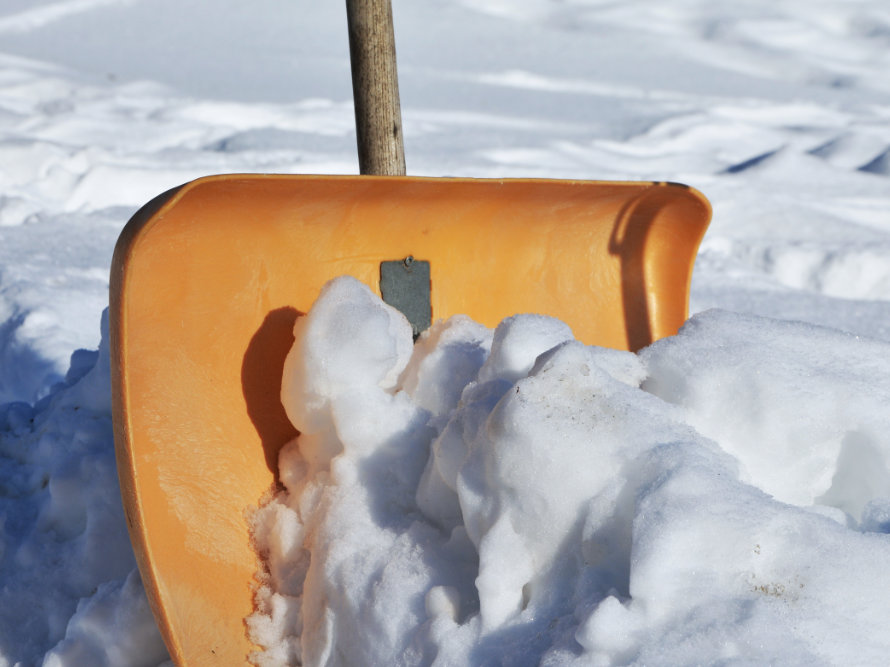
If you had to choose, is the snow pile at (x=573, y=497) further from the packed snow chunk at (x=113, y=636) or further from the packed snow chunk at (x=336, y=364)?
the packed snow chunk at (x=113, y=636)

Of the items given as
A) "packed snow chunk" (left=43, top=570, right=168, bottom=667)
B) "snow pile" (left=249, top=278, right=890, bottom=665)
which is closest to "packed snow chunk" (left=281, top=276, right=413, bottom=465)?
"snow pile" (left=249, top=278, right=890, bottom=665)

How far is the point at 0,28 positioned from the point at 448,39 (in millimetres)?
4175

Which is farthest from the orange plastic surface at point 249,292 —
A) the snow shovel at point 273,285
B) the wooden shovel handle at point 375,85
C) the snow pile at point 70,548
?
the wooden shovel handle at point 375,85

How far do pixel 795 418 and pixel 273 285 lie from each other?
89 centimetres

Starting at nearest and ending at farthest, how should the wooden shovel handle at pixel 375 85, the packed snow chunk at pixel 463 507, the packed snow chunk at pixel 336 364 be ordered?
the packed snow chunk at pixel 463 507 < the packed snow chunk at pixel 336 364 < the wooden shovel handle at pixel 375 85

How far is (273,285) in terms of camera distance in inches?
63.7

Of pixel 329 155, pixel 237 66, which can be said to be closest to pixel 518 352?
pixel 329 155

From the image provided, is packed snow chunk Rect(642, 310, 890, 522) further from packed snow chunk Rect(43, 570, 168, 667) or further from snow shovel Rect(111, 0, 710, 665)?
packed snow chunk Rect(43, 570, 168, 667)

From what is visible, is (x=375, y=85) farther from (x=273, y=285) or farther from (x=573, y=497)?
(x=573, y=497)

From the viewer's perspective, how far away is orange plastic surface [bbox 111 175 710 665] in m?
1.39

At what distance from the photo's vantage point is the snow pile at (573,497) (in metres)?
0.96

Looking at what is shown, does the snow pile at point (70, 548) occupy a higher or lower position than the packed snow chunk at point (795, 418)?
lower

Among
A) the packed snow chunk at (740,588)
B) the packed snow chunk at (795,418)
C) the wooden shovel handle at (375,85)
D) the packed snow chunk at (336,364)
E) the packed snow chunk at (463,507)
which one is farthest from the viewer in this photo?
the wooden shovel handle at (375,85)

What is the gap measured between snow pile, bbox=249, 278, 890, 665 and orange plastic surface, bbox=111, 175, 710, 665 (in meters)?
0.09
